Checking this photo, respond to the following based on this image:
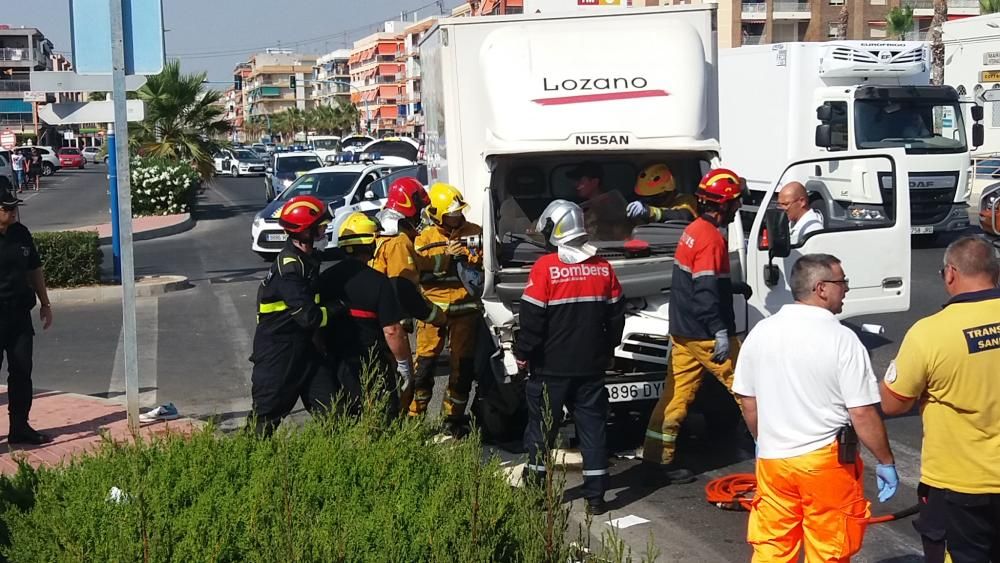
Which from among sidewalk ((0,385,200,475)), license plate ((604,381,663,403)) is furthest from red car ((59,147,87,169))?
A: license plate ((604,381,663,403))

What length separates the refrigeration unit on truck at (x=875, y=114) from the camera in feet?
63.2

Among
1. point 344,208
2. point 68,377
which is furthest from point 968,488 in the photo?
point 344,208

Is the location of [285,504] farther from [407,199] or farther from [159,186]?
[159,186]

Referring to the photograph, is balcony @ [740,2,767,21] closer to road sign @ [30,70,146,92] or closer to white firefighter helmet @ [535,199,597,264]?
road sign @ [30,70,146,92]

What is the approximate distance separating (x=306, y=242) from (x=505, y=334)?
77.9 inches

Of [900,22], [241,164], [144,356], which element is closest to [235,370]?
[144,356]

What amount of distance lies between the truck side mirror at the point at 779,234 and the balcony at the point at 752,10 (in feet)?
228

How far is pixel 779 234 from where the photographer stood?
7.69 metres

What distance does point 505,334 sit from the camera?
302 inches

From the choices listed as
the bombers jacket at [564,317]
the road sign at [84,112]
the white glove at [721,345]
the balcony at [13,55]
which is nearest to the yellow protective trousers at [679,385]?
the white glove at [721,345]

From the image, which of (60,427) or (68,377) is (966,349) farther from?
(68,377)

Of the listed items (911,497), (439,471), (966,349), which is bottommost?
(911,497)

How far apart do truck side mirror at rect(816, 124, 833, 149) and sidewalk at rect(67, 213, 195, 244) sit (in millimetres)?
13944

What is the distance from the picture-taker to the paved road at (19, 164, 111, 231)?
31.7 meters
